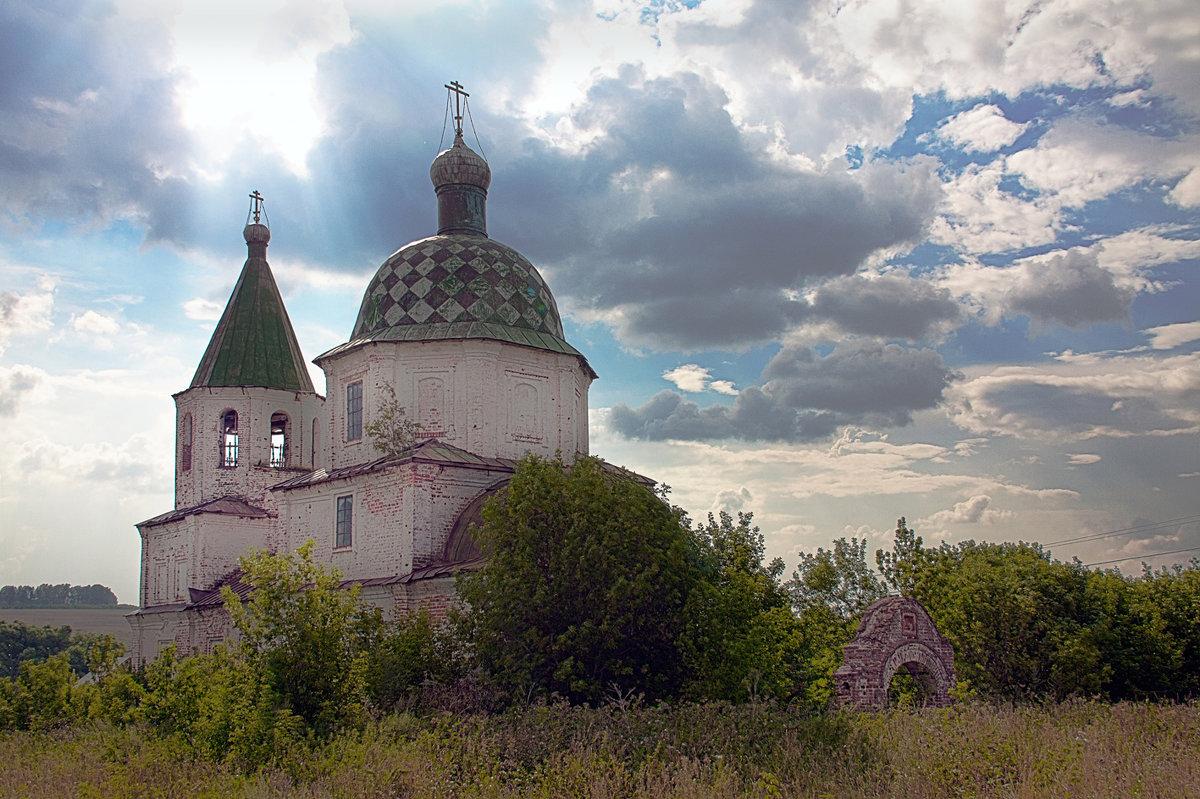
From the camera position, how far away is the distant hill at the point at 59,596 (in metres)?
86.2

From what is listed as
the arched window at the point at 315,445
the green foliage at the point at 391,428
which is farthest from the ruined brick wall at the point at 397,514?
the arched window at the point at 315,445

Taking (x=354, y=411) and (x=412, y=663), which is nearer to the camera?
(x=412, y=663)

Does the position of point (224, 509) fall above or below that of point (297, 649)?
above

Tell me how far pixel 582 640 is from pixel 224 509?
13.4 metres

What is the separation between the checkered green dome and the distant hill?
78.5 m

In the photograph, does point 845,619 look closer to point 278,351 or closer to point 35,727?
point 278,351

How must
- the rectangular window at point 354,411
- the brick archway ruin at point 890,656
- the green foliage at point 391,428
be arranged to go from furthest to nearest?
the rectangular window at point 354,411
the green foliage at point 391,428
the brick archway ruin at point 890,656

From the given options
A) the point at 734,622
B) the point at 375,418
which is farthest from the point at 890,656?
the point at 375,418

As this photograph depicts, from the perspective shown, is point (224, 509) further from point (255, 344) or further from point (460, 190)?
point (460, 190)

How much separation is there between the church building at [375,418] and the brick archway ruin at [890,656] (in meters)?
6.52

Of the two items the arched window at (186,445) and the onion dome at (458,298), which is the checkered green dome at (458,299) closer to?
the onion dome at (458,298)

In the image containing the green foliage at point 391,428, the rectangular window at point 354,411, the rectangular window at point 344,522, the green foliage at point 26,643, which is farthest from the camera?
the green foliage at point 26,643

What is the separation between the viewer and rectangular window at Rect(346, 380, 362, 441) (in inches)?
800

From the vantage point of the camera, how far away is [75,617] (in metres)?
73.8
